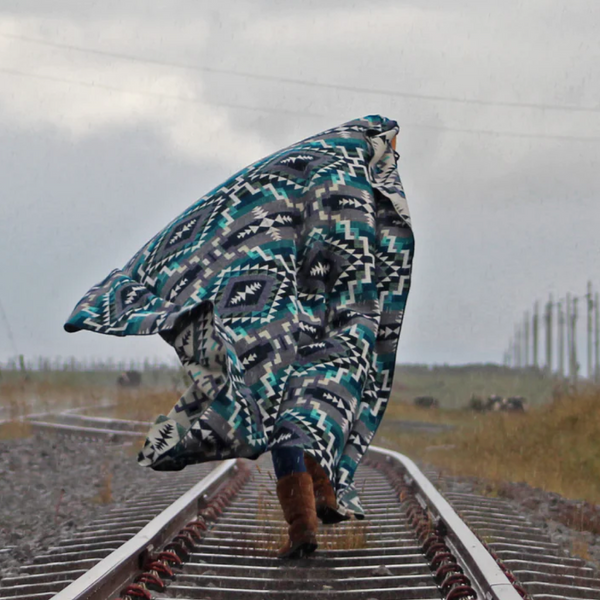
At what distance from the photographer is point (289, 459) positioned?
11.3ft

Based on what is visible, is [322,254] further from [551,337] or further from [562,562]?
[551,337]

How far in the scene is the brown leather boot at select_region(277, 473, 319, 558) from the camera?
3.52m

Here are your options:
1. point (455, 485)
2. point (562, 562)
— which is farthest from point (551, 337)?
point (562, 562)

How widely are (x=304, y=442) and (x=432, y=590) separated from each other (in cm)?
83

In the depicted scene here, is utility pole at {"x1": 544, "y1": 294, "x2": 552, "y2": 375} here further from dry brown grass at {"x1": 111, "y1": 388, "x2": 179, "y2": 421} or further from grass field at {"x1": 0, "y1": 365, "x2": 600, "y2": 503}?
dry brown grass at {"x1": 111, "y1": 388, "x2": 179, "y2": 421}

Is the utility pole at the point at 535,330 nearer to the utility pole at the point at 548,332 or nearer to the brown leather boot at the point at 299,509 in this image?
the utility pole at the point at 548,332

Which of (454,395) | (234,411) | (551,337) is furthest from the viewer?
(551,337)

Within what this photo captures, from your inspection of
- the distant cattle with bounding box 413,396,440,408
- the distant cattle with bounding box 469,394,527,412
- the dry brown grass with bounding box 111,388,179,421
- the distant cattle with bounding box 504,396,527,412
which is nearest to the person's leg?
the dry brown grass with bounding box 111,388,179,421

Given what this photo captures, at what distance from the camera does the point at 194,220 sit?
152 inches

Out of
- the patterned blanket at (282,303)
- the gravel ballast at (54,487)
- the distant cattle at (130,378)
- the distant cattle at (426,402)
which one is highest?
the patterned blanket at (282,303)

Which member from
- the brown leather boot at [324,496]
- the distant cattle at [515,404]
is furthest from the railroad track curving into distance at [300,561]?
the distant cattle at [515,404]

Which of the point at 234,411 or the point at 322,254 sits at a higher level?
the point at 322,254

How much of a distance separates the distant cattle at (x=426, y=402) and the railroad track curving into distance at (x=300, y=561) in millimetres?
19566

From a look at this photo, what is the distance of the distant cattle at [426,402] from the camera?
2572 cm
